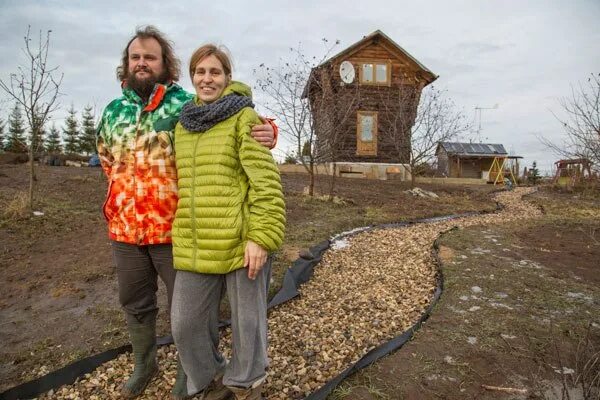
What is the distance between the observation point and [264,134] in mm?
1801

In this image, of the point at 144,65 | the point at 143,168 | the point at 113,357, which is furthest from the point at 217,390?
the point at 144,65

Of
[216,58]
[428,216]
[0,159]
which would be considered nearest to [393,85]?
[428,216]

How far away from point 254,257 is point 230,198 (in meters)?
0.30

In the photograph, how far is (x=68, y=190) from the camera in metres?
9.10

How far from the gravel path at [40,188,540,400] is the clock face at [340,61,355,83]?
12291mm

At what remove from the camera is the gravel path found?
97.1 inches

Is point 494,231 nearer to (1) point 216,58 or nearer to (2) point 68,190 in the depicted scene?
(1) point 216,58

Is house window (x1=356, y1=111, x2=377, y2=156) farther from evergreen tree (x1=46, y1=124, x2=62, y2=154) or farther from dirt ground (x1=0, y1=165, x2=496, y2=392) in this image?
evergreen tree (x1=46, y1=124, x2=62, y2=154)

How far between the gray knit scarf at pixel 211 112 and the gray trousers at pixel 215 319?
0.72m

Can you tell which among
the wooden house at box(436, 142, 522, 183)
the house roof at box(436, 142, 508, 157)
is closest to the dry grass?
the wooden house at box(436, 142, 522, 183)

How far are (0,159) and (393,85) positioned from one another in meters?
18.8

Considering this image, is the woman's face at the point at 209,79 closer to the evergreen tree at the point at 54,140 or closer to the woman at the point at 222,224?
the woman at the point at 222,224

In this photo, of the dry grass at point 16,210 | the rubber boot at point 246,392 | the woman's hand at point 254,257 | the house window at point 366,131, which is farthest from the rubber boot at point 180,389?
the house window at point 366,131

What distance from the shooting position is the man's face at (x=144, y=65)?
6.79 ft
